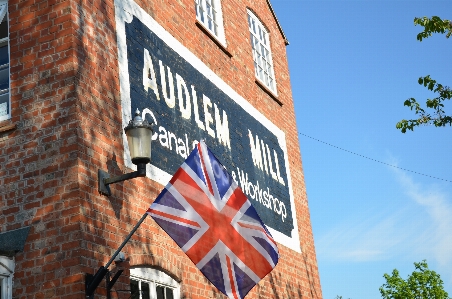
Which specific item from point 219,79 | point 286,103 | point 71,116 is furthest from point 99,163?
point 286,103

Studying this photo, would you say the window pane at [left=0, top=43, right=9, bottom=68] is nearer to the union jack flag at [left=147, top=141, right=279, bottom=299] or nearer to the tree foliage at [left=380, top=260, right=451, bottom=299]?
the union jack flag at [left=147, top=141, right=279, bottom=299]

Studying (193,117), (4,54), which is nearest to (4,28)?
(4,54)

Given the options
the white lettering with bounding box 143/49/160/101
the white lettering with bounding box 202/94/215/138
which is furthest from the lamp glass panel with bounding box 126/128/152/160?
the white lettering with bounding box 202/94/215/138

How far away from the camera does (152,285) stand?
7.20 meters

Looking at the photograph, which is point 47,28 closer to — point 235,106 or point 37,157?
point 37,157

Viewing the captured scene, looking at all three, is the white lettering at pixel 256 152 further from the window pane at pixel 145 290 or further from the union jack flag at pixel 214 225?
the window pane at pixel 145 290

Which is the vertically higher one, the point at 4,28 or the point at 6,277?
the point at 4,28

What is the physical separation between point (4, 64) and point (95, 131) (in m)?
1.34

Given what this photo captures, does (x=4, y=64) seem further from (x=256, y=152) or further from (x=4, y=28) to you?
(x=256, y=152)

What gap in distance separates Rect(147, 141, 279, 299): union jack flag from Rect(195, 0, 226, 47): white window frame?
13.2ft

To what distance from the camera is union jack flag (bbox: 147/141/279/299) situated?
6156 mm

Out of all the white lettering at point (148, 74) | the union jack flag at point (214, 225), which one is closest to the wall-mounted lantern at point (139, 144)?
the union jack flag at point (214, 225)

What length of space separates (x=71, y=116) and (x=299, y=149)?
7218 mm

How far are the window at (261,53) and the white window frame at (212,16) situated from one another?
1.28m
